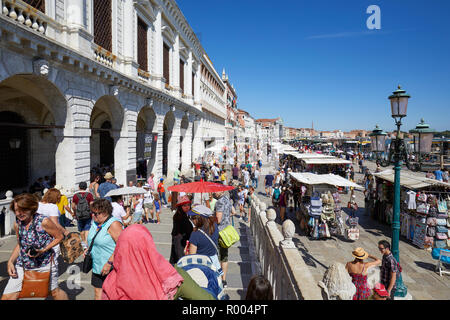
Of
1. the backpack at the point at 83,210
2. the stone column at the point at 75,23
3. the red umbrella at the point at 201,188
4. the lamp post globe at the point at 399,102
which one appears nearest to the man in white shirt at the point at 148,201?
the red umbrella at the point at 201,188

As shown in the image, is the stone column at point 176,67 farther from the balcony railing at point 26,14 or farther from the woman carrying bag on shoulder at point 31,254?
the woman carrying bag on shoulder at point 31,254

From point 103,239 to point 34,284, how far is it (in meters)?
1.02

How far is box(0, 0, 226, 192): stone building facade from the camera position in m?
7.66

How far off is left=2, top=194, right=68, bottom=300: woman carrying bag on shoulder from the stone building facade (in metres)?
5.49

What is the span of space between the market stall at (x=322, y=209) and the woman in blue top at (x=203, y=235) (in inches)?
217

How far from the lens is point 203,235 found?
373 cm

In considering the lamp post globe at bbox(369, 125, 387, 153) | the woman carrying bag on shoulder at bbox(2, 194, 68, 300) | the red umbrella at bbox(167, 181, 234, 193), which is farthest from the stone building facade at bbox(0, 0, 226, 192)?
the lamp post globe at bbox(369, 125, 387, 153)

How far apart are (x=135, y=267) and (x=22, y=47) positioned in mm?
7567

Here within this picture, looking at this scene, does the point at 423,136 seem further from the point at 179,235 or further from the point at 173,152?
the point at 173,152

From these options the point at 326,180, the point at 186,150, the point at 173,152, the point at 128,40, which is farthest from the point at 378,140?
the point at 186,150

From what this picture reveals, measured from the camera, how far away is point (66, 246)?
397 cm

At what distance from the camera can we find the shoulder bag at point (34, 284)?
320 centimetres
